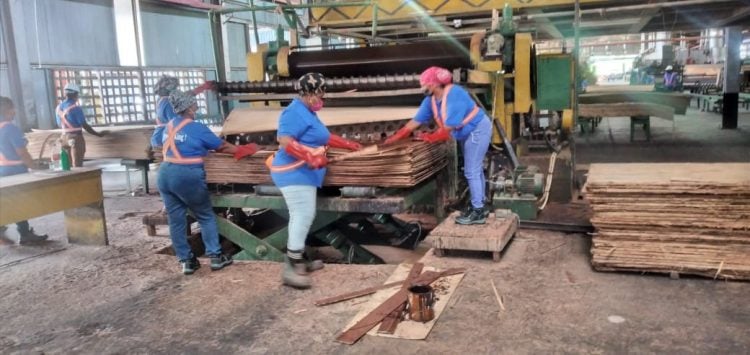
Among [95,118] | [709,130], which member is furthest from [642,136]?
[95,118]

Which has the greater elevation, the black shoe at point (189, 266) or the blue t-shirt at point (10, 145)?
the blue t-shirt at point (10, 145)

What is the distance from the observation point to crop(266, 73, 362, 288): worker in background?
3729 millimetres

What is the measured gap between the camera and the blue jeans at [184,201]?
4.03m

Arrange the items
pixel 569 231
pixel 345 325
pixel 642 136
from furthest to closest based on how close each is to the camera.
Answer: pixel 642 136 → pixel 569 231 → pixel 345 325

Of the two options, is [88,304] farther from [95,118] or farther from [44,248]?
[95,118]

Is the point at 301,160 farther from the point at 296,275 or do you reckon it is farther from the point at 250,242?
the point at 250,242

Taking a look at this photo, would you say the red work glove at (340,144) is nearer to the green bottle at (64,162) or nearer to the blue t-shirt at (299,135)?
the blue t-shirt at (299,135)

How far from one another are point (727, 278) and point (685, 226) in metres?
0.38

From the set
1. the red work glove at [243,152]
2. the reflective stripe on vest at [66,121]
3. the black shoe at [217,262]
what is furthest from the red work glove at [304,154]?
the reflective stripe on vest at [66,121]

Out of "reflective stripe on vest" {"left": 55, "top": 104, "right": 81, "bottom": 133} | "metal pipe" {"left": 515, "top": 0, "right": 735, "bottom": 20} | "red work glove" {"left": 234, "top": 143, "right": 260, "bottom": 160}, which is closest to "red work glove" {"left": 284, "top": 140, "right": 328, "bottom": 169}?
"red work glove" {"left": 234, "top": 143, "right": 260, "bottom": 160}

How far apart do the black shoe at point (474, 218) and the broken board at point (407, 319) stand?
58 cm

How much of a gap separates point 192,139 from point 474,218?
2.15 meters

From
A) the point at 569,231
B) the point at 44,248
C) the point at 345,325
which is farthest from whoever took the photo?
the point at 44,248

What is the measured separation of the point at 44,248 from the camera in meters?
5.28
